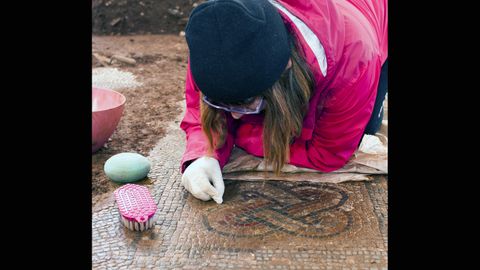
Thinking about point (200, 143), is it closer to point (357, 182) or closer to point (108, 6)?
point (357, 182)

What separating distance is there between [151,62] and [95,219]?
7.46ft

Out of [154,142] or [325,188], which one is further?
[154,142]

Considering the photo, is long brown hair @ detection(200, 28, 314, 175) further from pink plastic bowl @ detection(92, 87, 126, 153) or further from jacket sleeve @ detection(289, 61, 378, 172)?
pink plastic bowl @ detection(92, 87, 126, 153)

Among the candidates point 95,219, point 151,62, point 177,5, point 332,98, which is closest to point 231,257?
point 95,219

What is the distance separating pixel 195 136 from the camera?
2.52 metres

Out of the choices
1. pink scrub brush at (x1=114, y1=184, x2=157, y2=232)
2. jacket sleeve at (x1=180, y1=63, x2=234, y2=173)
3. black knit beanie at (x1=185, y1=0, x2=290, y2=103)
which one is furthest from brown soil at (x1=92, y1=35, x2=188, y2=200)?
black knit beanie at (x1=185, y1=0, x2=290, y2=103)

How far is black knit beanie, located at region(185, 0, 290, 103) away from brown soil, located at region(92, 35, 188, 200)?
91 cm

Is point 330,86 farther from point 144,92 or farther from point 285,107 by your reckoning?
point 144,92

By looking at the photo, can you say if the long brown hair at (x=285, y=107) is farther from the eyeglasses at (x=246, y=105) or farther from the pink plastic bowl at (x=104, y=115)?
the pink plastic bowl at (x=104, y=115)

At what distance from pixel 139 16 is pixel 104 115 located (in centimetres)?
278

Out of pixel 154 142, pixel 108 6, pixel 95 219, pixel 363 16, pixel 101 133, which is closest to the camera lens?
pixel 95 219

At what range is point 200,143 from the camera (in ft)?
8.13

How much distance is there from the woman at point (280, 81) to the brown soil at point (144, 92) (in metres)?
0.43

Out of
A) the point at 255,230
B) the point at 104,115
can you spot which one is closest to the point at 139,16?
the point at 104,115
